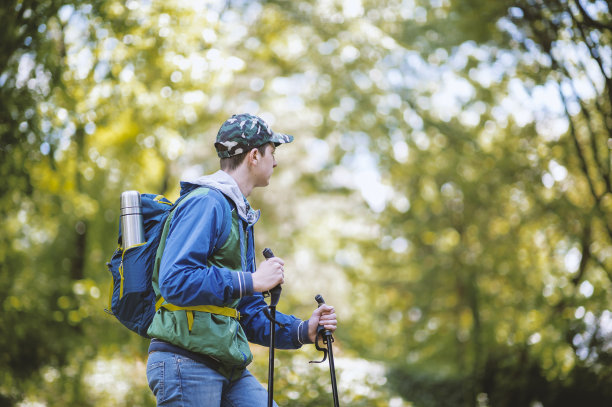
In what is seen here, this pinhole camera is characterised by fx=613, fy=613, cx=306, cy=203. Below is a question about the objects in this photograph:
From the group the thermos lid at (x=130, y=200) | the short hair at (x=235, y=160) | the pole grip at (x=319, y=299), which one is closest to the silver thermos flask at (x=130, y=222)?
the thermos lid at (x=130, y=200)

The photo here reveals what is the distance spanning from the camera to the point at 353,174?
14.8 m

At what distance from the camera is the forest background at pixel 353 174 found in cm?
649

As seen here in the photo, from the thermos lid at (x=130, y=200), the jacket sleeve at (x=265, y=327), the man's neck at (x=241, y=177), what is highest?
the man's neck at (x=241, y=177)

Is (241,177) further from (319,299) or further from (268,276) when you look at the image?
(319,299)

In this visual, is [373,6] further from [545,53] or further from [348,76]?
[545,53]

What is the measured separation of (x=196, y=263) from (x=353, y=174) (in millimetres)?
12750

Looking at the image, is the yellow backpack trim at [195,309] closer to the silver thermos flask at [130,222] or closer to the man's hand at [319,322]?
the silver thermos flask at [130,222]

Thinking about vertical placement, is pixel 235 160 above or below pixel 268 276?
above

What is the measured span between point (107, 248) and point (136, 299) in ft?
28.2

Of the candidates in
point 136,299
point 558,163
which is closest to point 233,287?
point 136,299

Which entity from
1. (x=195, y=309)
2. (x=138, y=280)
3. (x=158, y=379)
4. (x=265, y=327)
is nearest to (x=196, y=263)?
(x=195, y=309)

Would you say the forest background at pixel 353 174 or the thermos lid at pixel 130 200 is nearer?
the thermos lid at pixel 130 200

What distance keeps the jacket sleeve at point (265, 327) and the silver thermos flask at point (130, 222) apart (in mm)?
601

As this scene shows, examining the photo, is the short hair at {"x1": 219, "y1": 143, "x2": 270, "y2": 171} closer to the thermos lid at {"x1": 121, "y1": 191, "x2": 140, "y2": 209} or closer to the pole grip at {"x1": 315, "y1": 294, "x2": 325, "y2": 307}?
the thermos lid at {"x1": 121, "y1": 191, "x2": 140, "y2": 209}
